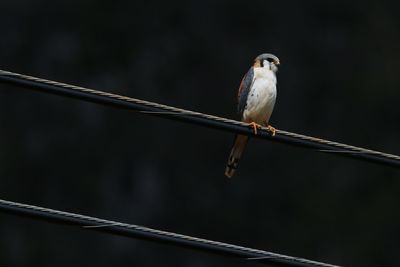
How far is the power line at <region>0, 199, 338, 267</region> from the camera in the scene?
8.96 meters

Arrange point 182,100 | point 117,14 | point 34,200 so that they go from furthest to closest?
point 117,14 → point 182,100 → point 34,200

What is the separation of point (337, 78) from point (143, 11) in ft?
15.9

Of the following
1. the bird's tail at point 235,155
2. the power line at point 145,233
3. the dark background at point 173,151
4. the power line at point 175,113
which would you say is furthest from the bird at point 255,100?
the dark background at point 173,151

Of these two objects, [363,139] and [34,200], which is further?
[363,139]

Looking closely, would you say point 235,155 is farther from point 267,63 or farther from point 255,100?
point 267,63

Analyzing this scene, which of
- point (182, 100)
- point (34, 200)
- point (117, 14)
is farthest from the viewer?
point (117, 14)

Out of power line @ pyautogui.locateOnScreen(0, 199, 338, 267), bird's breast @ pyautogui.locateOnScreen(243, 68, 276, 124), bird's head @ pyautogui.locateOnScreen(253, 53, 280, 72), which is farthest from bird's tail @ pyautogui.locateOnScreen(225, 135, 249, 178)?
power line @ pyautogui.locateOnScreen(0, 199, 338, 267)

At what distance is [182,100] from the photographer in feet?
116

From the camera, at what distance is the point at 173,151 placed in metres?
35.4

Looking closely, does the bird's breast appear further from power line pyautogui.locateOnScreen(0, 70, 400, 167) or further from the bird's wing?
power line pyautogui.locateOnScreen(0, 70, 400, 167)

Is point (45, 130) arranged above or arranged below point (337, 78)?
below

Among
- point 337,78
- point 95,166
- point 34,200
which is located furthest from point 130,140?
point 337,78

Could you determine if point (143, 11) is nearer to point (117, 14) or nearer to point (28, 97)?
point (117, 14)

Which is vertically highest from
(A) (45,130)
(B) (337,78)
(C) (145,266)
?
(B) (337,78)
